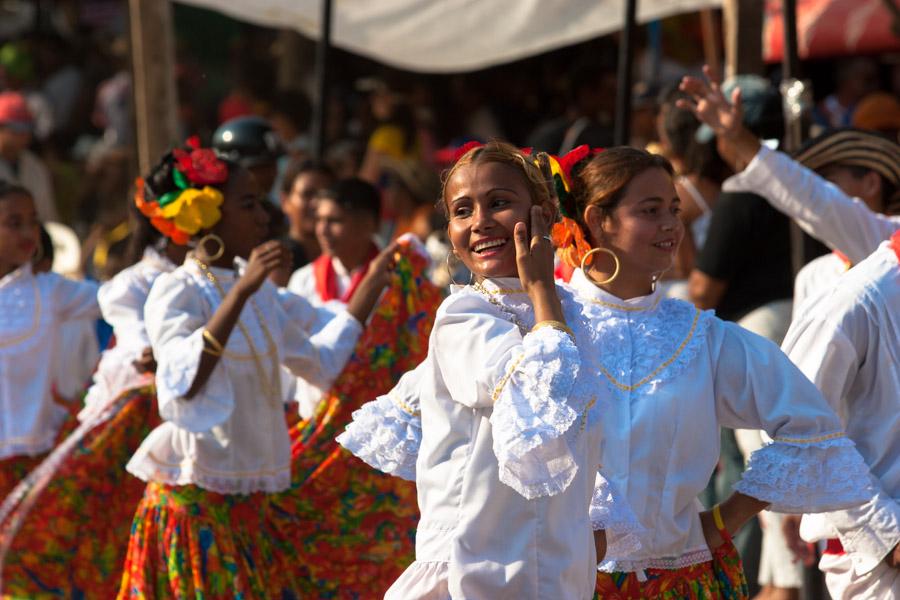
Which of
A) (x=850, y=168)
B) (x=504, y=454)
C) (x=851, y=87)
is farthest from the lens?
(x=851, y=87)

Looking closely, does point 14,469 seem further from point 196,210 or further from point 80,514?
point 196,210

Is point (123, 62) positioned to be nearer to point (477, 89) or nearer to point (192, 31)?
point (192, 31)

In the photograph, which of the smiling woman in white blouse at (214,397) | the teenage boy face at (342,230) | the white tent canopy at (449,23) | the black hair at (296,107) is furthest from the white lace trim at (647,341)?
the black hair at (296,107)

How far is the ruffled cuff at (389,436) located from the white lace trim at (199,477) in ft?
4.73

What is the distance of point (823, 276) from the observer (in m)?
5.64

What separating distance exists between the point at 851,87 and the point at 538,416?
26.5ft

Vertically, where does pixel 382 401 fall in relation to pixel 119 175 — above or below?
below

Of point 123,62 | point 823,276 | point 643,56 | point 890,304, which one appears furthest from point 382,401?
point 123,62

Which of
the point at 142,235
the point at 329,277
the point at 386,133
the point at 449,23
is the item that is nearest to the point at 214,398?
the point at 142,235

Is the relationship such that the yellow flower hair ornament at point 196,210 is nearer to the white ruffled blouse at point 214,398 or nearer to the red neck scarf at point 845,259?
the white ruffled blouse at point 214,398

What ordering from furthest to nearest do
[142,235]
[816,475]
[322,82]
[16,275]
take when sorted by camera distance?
[322,82] → [16,275] → [142,235] → [816,475]

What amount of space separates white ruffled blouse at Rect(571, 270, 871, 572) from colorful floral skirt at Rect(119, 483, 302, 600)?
6.32ft

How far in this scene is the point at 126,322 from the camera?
637cm

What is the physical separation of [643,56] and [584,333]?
28.5 feet
